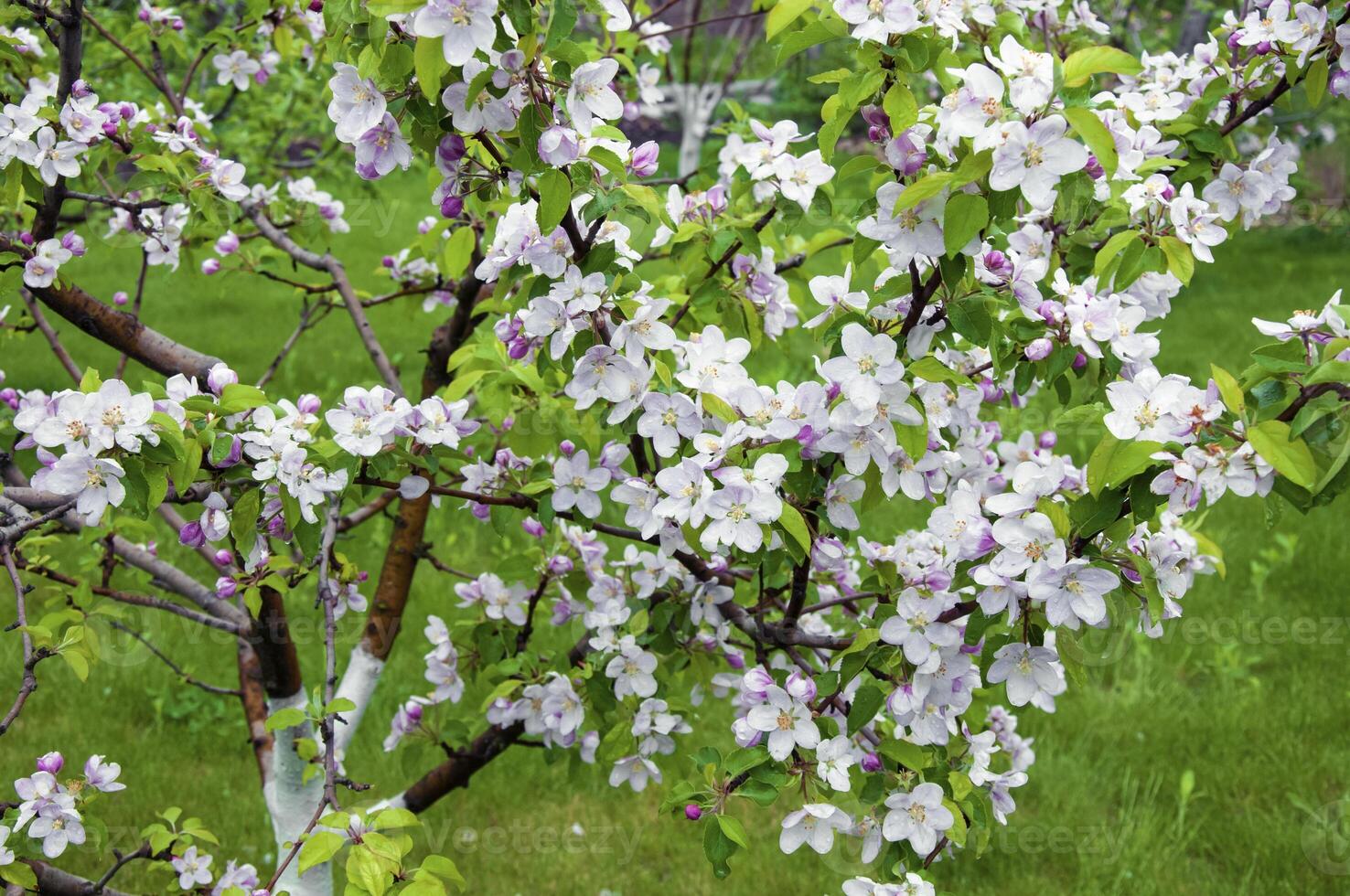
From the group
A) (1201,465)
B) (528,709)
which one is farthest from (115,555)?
(1201,465)

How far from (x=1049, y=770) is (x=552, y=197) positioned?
292 cm

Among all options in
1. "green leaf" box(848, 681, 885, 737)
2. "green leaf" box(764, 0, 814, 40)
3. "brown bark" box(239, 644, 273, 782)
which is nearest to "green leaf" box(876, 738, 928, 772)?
"green leaf" box(848, 681, 885, 737)

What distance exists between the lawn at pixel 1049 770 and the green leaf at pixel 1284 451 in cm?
167

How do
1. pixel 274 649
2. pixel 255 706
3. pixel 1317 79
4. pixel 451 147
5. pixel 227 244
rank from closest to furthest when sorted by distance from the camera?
pixel 451 147, pixel 1317 79, pixel 274 649, pixel 227 244, pixel 255 706

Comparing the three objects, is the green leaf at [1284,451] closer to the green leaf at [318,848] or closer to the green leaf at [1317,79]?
the green leaf at [1317,79]

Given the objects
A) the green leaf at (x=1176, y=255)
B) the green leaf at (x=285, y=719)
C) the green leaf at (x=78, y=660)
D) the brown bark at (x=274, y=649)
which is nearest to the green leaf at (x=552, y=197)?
the green leaf at (x=1176, y=255)

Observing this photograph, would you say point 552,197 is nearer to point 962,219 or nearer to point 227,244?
point 962,219

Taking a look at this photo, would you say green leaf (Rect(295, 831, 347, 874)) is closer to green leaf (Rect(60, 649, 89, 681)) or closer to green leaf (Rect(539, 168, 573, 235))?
green leaf (Rect(60, 649, 89, 681))

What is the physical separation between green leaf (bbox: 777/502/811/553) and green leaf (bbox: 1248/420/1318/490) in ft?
1.80

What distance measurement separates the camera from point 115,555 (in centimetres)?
264

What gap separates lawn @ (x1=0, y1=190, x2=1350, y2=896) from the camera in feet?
10.5

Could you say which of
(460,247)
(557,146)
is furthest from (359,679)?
(557,146)

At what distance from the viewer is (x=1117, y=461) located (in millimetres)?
1278

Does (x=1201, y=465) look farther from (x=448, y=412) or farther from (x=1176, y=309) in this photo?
(x=1176, y=309)
